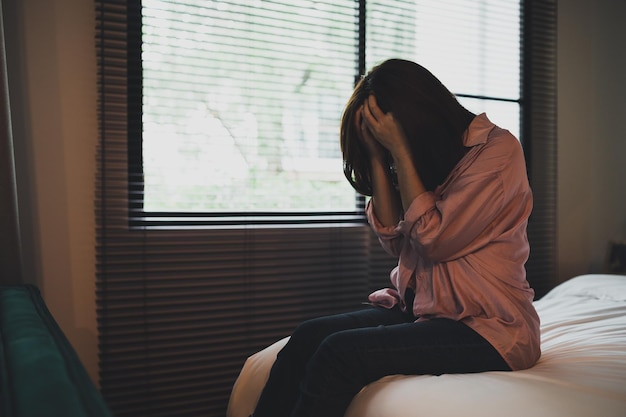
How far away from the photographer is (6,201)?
1.50 m

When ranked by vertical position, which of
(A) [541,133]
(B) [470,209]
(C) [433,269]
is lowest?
(C) [433,269]

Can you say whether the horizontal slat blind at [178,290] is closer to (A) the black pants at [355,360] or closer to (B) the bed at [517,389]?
(B) the bed at [517,389]

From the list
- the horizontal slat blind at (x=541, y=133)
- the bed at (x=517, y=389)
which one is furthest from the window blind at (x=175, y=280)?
the horizontal slat blind at (x=541, y=133)

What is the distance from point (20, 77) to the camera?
1.90 metres

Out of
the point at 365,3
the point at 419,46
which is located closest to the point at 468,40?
the point at 419,46

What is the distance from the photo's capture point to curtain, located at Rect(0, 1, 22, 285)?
1.50m

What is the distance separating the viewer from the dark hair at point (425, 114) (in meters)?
1.42

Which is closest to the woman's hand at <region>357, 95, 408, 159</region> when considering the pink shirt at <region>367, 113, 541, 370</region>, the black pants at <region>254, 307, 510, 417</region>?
the pink shirt at <region>367, 113, 541, 370</region>

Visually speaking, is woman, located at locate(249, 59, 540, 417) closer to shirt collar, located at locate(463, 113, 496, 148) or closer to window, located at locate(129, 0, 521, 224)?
shirt collar, located at locate(463, 113, 496, 148)

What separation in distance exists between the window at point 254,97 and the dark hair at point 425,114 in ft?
3.11

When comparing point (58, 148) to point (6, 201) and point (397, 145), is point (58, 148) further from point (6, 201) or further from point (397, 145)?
point (397, 145)

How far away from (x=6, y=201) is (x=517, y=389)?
1.38 m

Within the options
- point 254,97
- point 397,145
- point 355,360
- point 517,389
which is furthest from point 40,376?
point 254,97

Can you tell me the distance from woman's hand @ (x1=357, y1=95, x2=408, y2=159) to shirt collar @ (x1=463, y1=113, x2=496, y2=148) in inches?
6.2
